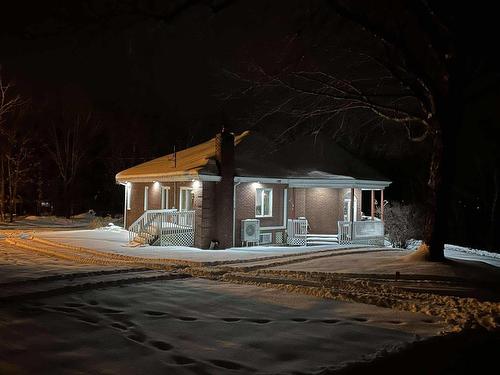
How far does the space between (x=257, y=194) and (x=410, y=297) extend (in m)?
13.0

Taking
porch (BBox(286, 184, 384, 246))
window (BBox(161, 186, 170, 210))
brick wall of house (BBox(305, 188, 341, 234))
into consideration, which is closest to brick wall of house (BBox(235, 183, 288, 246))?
porch (BBox(286, 184, 384, 246))

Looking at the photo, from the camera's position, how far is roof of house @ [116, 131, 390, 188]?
22.6m

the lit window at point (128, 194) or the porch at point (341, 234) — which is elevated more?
the lit window at point (128, 194)

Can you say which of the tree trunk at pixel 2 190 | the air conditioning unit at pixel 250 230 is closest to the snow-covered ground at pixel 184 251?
the air conditioning unit at pixel 250 230

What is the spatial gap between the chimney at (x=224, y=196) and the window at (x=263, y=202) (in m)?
2.32

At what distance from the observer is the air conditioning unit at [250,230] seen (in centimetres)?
2247

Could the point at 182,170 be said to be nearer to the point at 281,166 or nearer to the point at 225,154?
the point at 225,154

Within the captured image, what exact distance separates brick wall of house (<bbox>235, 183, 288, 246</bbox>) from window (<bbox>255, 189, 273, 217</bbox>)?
0.65 feet

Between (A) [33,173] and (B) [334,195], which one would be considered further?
(A) [33,173]

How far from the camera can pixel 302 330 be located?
334 inches

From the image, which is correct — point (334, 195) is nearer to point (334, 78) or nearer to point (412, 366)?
point (334, 78)

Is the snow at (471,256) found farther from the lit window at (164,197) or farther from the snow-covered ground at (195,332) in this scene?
the lit window at (164,197)

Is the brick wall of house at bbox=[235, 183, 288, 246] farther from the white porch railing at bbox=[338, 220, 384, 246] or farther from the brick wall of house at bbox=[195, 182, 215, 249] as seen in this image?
the white porch railing at bbox=[338, 220, 384, 246]

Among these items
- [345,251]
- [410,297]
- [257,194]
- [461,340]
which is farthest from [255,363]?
[257,194]
